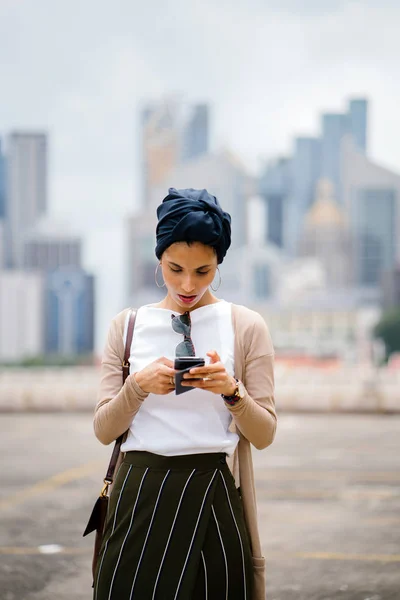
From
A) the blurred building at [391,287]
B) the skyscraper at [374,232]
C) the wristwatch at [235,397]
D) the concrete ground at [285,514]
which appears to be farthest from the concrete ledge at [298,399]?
the skyscraper at [374,232]

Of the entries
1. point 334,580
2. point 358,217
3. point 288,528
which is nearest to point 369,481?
point 288,528

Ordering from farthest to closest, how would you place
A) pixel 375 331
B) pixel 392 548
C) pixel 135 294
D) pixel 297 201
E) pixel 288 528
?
1. pixel 297 201
2. pixel 135 294
3. pixel 375 331
4. pixel 288 528
5. pixel 392 548

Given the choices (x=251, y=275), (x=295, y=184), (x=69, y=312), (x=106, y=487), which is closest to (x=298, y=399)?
(x=106, y=487)

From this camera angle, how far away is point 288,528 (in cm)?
700

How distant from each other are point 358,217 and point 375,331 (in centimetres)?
5309

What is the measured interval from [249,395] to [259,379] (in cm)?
6

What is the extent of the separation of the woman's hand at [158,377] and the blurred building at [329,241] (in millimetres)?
150701

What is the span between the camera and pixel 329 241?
15675 centimetres

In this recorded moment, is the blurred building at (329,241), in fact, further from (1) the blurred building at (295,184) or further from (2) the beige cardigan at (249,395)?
(2) the beige cardigan at (249,395)

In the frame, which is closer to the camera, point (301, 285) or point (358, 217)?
point (301, 285)

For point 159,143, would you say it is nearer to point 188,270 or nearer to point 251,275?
point 251,275

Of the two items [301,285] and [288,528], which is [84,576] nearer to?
[288,528]

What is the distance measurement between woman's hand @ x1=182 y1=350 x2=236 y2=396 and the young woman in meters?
0.06

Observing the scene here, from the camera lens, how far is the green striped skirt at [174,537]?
8.30 ft
